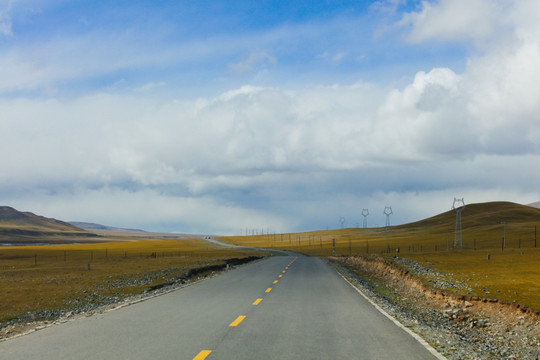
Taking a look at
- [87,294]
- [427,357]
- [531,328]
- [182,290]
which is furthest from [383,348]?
[87,294]

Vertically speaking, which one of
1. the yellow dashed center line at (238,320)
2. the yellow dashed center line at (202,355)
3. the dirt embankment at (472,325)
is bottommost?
the dirt embankment at (472,325)

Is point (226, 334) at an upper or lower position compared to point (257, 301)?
upper

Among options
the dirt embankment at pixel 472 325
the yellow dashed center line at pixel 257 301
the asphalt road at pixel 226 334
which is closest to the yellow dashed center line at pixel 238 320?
the asphalt road at pixel 226 334

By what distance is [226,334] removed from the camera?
1137 centimetres

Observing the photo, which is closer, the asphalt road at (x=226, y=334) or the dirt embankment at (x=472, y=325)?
the asphalt road at (x=226, y=334)

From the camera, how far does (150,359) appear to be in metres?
8.84

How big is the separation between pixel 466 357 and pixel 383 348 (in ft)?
5.62

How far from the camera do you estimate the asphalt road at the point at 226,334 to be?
9500 mm

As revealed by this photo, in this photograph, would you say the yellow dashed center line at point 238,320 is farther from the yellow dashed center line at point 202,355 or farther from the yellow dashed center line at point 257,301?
the yellow dashed center line at point 257,301

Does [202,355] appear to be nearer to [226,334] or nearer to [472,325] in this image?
[226,334]

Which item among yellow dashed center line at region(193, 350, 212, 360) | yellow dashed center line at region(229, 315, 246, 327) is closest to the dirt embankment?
yellow dashed center line at region(229, 315, 246, 327)

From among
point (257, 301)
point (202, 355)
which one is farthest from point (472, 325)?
point (202, 355)

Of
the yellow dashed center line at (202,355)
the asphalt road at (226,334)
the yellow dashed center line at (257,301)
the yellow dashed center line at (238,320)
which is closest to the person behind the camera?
the yellow dashed center line at (202,355)

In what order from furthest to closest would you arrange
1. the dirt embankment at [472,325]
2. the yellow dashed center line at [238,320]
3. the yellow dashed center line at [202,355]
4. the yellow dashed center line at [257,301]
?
the yellow dashed center line at [257,301] < the yellow dashed center line at [238,320] < the dirt embankment at [472,325] < the yellow dashed center line at [202,355]
